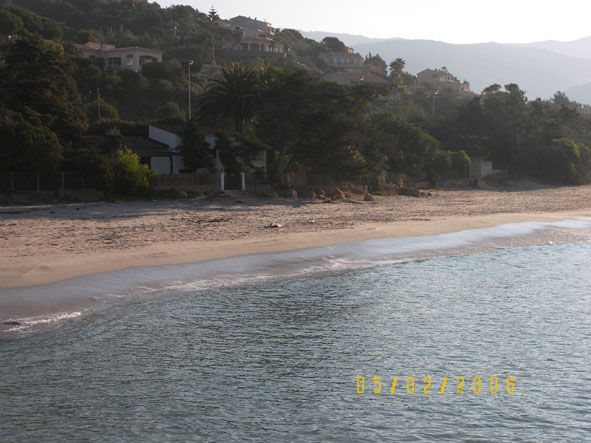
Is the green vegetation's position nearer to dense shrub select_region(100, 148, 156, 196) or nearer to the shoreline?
dense shrub select_region(100, 148, 156, 196)

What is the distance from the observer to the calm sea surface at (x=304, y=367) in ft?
35.7

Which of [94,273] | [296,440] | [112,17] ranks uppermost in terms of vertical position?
[112,17]

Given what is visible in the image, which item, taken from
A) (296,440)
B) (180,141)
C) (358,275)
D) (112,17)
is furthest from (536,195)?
(112,17)

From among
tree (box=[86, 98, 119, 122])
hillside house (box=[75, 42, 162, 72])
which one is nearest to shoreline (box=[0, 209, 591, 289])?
tree (box=[86, 98, 119, 122])

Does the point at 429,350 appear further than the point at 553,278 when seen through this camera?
No

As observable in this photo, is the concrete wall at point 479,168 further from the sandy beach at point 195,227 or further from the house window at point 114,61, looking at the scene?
the house window at point 114,61

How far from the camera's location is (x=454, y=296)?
850 inches

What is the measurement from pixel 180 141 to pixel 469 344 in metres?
37.5

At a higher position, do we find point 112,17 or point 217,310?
point 112,17

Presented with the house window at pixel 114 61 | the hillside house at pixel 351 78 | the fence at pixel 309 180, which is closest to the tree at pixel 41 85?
the fence at pixel 309 180

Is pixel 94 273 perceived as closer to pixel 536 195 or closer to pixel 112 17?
pixel 536 195

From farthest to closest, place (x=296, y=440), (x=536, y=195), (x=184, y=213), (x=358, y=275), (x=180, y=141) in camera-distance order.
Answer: (x=536, y=195)
(x=180, y=141)
(x=184, y=213)
(x=358, y=275)
(x=296, y=440)

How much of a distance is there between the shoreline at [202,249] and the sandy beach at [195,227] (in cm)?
4

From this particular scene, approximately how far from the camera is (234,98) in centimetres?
5341
